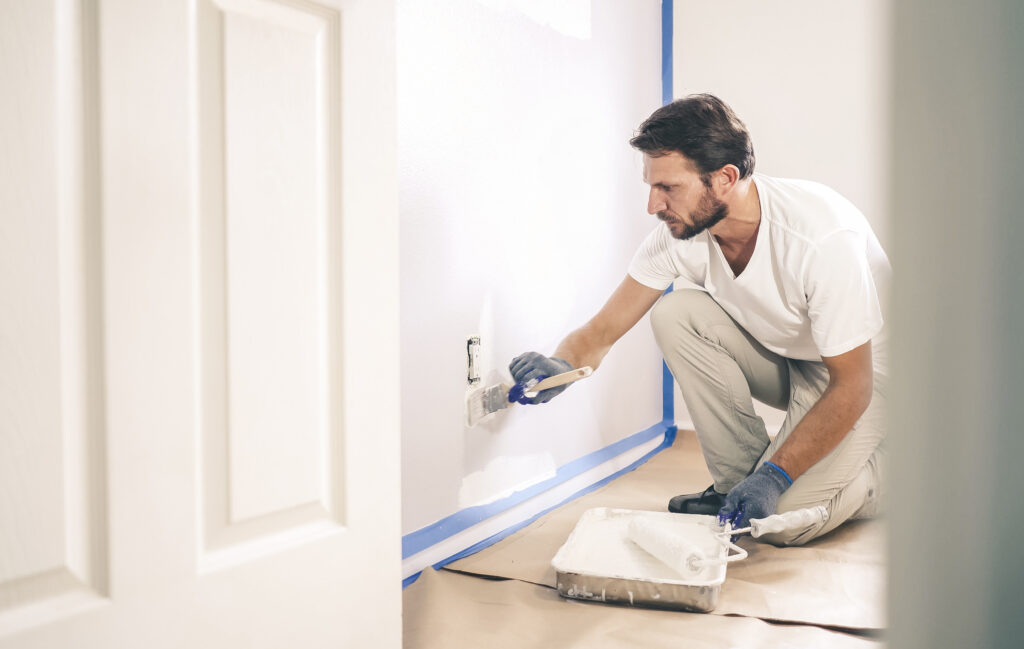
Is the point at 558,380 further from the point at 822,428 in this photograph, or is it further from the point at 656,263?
the point at 822,428

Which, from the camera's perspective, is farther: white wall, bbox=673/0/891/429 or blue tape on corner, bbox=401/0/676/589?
white wall, bbox=673/0/891/429

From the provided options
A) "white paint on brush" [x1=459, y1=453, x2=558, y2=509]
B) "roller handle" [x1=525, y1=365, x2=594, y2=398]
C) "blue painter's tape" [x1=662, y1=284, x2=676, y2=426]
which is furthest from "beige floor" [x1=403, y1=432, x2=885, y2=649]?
"blue painter's tape" [x1=662, y1=284, x2=676, y2=426]

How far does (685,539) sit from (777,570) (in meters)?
0.21

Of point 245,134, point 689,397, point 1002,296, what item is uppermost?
point 245,134

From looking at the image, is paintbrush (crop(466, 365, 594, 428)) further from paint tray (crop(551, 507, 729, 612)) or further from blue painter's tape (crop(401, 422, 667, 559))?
paint tray (crop(551, 507, 729, 612))

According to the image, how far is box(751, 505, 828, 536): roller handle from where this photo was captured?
56.5 inches

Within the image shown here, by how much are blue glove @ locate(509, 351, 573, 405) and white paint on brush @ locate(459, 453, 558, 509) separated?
7.2 inches

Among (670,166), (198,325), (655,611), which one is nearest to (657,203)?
(670,166)

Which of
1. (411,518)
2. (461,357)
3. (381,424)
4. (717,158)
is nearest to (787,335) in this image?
(717,158)

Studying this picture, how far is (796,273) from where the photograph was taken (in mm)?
1680

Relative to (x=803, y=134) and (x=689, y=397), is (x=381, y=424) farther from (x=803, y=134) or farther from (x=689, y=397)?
(x=803, y=134)

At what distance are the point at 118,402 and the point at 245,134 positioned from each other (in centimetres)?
34

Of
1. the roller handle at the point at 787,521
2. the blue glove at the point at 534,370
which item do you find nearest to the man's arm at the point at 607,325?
the blue glove at the point at 534,370

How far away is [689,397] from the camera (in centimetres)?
196
